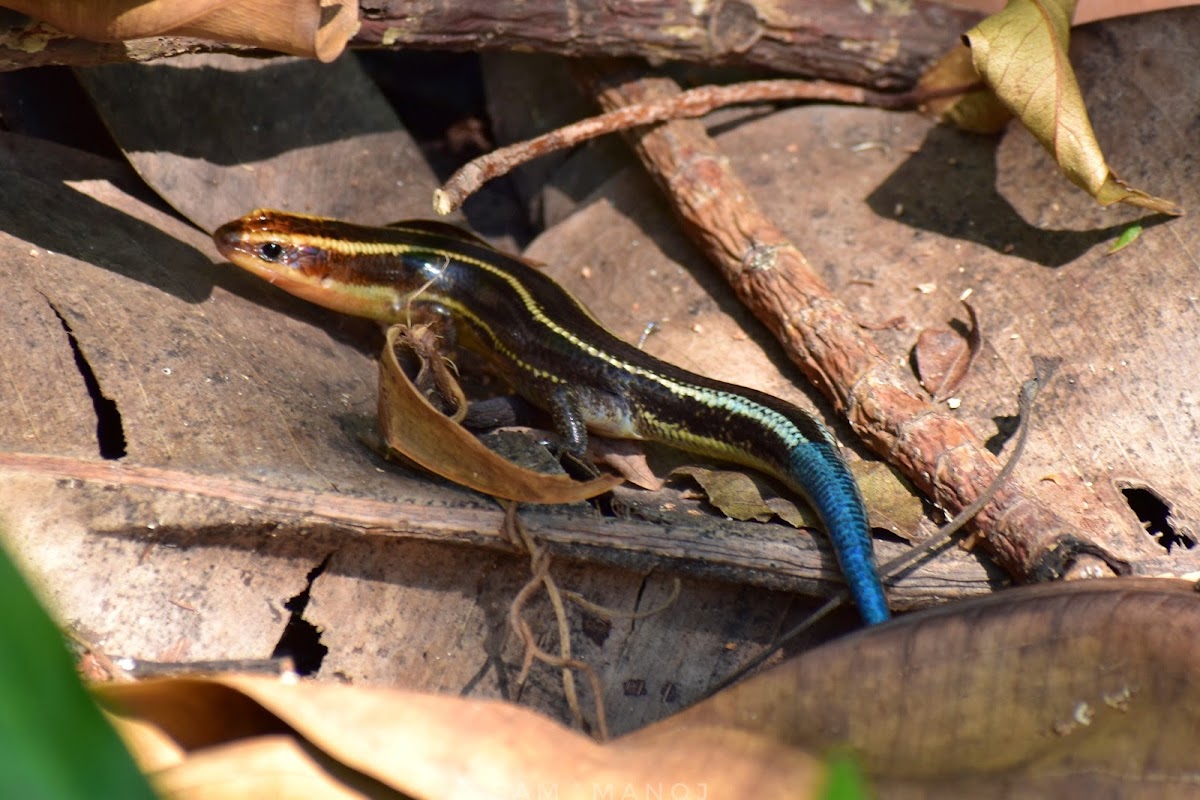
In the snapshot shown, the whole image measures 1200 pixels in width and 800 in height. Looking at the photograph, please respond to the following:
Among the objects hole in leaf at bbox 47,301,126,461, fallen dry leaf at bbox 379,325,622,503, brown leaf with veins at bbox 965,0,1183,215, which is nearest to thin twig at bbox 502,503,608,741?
fallen dry leaf at bbox 379,325,622,503

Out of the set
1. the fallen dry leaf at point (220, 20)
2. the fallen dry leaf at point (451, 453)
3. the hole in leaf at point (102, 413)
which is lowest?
the fallen dry leaf at point (451, 453)

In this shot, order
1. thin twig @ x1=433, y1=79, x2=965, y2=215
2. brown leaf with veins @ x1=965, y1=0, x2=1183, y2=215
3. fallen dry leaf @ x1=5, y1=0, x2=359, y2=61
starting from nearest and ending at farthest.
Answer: fallen dry leaf @ x1=5, y1=0, x2=359, y2=61 → brown leaf with veins @ x1=965, y1=0, x2=1183, y2=215 → thin twig @ x1=433, y1=79, x2=965, y2=215

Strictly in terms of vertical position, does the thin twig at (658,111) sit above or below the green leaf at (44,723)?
above

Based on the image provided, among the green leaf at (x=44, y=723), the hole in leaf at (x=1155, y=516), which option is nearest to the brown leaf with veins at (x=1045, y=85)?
the hole in leaf at (x=1155, y=516)

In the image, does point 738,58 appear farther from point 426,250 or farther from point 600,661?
point 600,661

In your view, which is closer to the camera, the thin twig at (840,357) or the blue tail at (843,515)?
the blue tail at (843,515)

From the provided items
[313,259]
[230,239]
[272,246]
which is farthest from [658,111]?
[230,239]

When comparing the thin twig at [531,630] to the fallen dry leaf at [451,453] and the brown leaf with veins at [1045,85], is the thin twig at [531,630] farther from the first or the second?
the brown leaf with veins at [1045,85]

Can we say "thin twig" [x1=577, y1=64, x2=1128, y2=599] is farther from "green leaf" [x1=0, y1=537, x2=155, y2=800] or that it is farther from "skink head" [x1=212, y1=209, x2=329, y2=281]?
"green leaf" [x1=0, y1=537, x2=155, y2=800]
